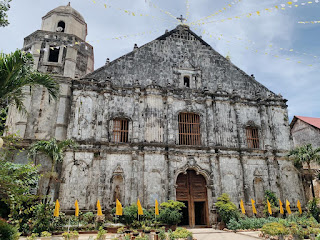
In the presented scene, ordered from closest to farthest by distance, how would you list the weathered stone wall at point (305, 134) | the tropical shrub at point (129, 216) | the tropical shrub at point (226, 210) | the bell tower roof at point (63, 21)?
the tropical shrub at point (129, 216), the tropical shrub at point (226, 210), the bell tower roof at point (63, 21), the weathered stone wall at point (305, 134)

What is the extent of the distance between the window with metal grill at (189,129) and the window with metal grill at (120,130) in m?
3.83

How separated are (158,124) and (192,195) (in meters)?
5.25

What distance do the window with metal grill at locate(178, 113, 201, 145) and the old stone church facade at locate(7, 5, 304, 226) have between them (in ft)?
0.23

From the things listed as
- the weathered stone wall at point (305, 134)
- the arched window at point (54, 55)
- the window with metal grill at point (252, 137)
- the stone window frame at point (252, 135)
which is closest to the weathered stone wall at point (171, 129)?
the stone window frame at point (252, 135)

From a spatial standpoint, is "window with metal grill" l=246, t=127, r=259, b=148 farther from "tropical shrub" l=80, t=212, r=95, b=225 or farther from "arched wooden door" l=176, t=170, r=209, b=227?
"tropical shrub" l=80, t=212, r=95, b=225

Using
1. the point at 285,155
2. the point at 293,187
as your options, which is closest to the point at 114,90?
the point at 285,155

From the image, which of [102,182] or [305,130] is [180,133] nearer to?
[102,182]

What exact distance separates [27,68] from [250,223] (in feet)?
45.9

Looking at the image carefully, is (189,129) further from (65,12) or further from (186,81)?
(65,12)

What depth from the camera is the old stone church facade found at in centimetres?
1638

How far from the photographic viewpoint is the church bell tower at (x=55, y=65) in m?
16.4

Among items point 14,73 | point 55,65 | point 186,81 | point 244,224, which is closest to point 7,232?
point 14,73

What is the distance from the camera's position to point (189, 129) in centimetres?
1892

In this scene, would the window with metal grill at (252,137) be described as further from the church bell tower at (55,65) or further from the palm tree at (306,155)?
the church bell tower at (55,65)
